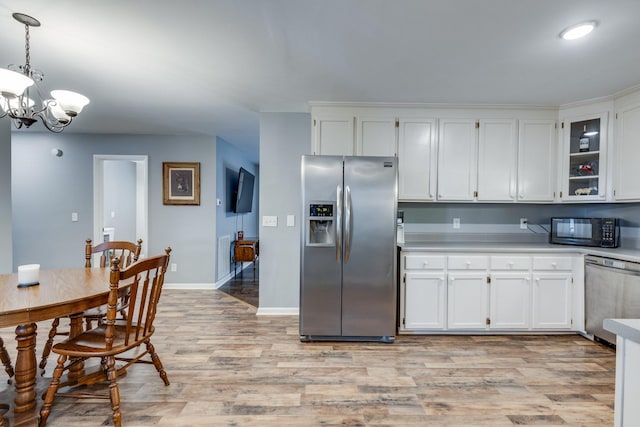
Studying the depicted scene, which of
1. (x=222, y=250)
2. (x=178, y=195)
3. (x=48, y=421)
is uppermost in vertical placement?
(x=178, y=195)

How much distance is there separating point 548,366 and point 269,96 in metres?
3.43

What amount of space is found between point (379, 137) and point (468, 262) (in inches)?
60.3

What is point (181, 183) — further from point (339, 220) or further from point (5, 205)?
point (339, 220)

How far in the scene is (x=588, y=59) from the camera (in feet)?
7.34

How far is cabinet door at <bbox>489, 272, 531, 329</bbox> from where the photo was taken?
2.90m

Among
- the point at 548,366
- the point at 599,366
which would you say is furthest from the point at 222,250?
the point at 599,366

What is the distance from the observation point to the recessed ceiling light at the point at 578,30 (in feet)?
5.95

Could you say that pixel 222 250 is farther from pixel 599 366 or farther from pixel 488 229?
pixel 599 366

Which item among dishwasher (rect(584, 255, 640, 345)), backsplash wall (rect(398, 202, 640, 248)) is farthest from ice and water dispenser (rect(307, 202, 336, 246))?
dishwasher (rect(584, 255, 640, 345))

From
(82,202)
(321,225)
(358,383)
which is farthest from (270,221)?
(82,202)

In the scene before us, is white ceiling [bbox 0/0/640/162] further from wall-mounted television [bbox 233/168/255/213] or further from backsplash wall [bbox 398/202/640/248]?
wall-mounted television [bbox 233/168/255/213]

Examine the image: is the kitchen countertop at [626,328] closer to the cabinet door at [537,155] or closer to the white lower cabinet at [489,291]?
the white lower cabinet at [489,291]

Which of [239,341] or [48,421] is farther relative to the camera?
[239,341]

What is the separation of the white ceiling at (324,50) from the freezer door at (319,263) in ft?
2.62
